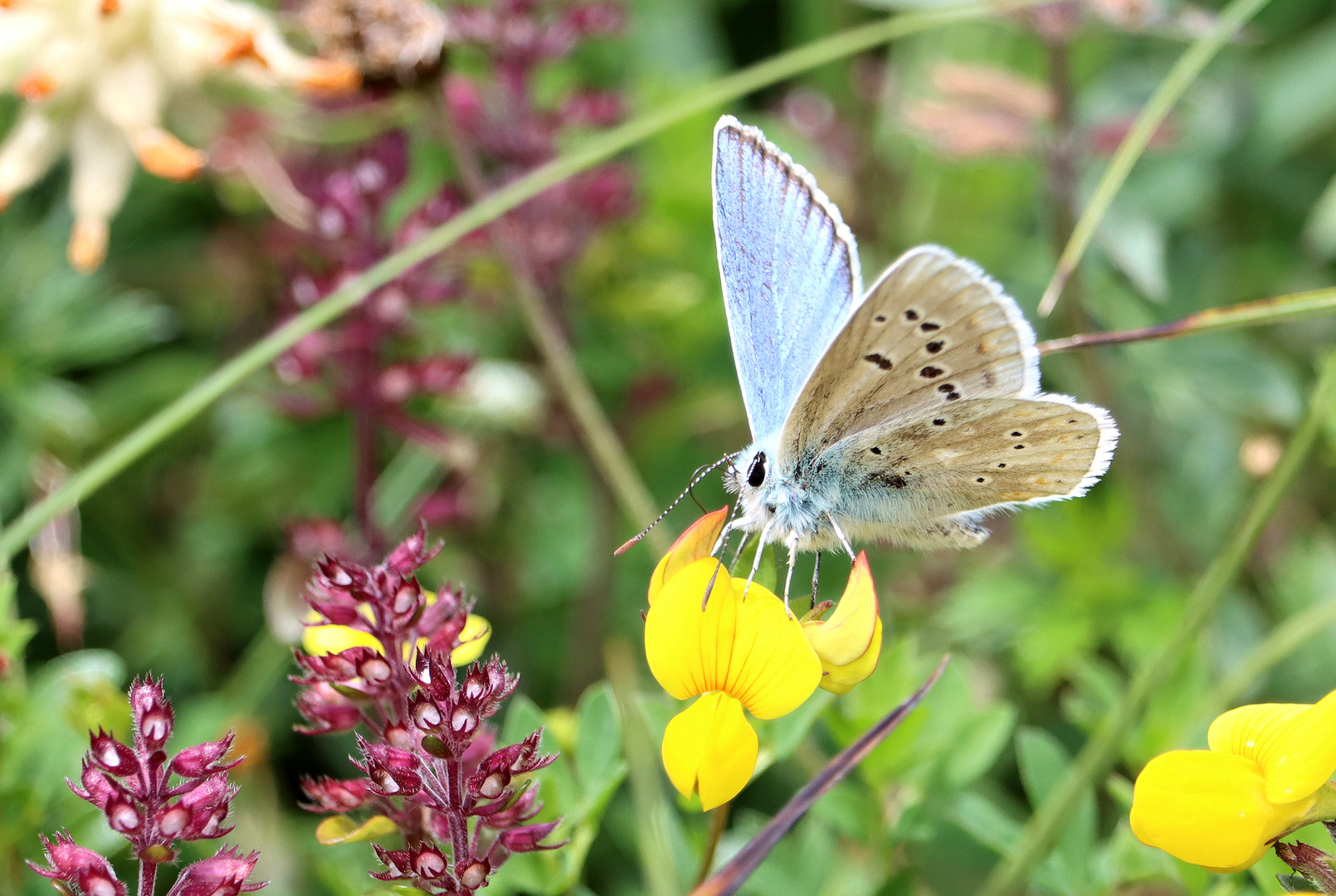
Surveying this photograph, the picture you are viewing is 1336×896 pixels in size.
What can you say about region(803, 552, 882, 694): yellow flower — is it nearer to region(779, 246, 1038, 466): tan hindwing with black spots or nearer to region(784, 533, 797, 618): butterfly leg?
region(784, 533, 797, 618): butterfly leg

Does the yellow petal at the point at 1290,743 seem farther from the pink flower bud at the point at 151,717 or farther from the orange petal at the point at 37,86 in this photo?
the orange petal at the point at 37,86

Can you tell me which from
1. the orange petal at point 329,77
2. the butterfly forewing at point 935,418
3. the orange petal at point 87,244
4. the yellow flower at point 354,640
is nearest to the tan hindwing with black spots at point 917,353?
the butterfly forewing at point 935,418

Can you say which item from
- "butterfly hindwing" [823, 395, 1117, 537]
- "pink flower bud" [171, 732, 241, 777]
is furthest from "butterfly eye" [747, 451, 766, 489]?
"pink flower bud" [171, 732, 241, 777]

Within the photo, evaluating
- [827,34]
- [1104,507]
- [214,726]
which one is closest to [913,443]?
[1104,507]

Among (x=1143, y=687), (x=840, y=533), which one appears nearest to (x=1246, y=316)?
(x=1143, y=687)

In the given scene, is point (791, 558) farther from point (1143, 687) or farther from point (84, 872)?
point (84, 872)

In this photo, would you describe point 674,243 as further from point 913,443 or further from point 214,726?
point 214,726
